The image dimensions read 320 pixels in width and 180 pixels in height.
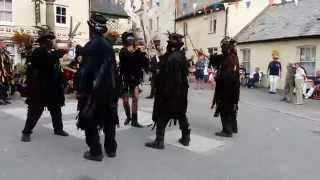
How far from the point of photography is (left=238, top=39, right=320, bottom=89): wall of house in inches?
837

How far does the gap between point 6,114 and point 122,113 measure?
2652mm

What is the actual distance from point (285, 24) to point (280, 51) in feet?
5.77

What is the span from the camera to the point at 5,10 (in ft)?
86.7

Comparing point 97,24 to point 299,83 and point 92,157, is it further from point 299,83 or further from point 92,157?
point 299,83

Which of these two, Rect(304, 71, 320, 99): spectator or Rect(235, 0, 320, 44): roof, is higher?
Rect(235, 0, 320, 44): roof

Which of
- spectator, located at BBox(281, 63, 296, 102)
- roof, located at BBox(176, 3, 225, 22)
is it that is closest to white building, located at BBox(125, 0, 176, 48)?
roof, located at BBox(176, 3, 225, 22)

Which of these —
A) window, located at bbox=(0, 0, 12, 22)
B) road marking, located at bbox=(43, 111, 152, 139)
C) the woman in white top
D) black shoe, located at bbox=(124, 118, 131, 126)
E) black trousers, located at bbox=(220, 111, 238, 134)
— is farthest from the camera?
window, located at bbox=(0, 0, 12, 22)

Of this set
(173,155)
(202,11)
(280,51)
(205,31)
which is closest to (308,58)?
(280,51)

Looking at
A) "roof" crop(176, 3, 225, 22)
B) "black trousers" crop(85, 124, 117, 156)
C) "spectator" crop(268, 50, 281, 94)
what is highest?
"roof" crop(176, 3, 225, 22)

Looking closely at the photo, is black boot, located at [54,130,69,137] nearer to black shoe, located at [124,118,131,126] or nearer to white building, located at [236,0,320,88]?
black shoe, located at [124,118,131,126]

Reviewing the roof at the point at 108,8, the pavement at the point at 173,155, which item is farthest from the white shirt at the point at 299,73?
the roof at the point at 108,8

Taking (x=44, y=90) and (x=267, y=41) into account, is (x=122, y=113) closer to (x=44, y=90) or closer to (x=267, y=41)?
(x=44, y=90)

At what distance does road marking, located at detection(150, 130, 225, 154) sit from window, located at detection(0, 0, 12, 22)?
2041 cm

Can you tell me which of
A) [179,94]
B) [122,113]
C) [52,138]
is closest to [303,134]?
[179,94]
